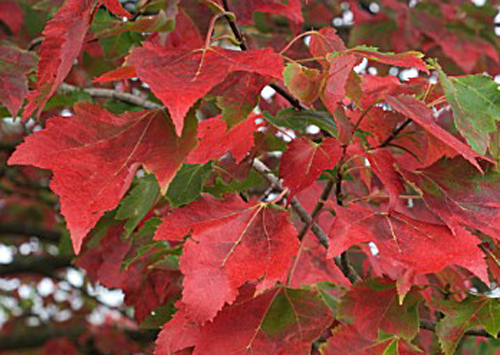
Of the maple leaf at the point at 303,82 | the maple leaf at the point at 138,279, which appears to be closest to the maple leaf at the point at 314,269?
the maple leaf at the point at 138,279

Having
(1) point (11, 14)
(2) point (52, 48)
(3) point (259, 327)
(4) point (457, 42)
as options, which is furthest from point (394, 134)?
(1) point (11, 14)

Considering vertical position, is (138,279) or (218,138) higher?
(218,138)

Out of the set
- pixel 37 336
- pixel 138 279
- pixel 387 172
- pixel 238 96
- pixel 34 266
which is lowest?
pixel 37 336

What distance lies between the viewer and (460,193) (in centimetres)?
86

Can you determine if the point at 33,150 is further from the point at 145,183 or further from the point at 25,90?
the point at 25,90

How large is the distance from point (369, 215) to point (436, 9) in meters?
1.53

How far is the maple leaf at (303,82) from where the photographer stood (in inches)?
29.9

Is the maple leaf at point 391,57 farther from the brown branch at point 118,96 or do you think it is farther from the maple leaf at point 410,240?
the brown branch at point 118,96

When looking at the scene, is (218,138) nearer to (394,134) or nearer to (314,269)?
(394,134)

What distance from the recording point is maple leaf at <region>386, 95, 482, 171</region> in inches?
29.4

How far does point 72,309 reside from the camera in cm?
412

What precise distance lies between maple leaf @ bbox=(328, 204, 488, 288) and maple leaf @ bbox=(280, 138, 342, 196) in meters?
0.06

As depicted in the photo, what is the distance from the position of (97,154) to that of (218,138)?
24 cm

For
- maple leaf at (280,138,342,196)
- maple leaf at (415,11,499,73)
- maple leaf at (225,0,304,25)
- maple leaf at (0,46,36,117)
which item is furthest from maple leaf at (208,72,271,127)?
maple leaf at (415,11,499,73)
